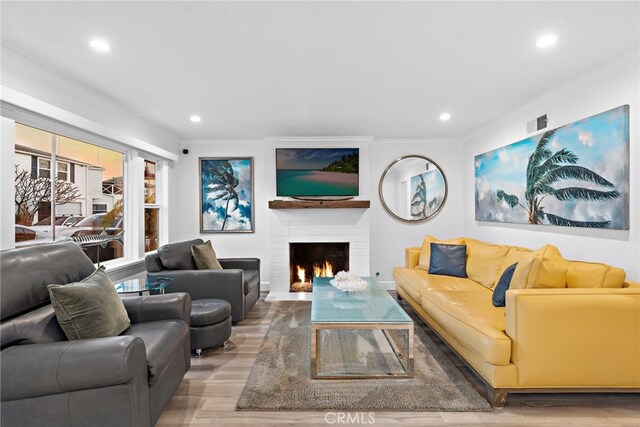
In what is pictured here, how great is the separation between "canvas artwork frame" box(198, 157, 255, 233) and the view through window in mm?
1371

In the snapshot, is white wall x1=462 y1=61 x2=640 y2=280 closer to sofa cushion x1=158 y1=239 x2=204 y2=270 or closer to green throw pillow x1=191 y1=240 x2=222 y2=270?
green throw pillow x1=191 y1=240 x2=222 y2=270

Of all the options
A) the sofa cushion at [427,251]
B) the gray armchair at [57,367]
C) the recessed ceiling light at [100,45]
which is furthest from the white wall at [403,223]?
the gray armchair at [57,367]

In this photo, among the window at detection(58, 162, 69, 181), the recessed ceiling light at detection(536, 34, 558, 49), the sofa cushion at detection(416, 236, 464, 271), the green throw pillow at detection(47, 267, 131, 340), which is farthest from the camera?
the sofa cushion at detection(416, 236, 464, 271)

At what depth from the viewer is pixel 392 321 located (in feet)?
8.18

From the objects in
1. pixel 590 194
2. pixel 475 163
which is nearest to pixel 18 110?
pixel 590 194

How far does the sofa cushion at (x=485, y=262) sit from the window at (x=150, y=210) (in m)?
4.18

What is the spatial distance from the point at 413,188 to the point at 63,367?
4688 mm

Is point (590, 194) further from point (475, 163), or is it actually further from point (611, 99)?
point (475, 163)

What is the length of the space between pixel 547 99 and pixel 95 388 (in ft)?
13.4

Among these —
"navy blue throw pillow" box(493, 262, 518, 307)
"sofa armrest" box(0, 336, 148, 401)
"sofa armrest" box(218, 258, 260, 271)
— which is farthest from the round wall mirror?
"sofa armrest" box(0, 336, 148, 401)

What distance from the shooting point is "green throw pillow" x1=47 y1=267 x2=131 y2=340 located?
174cm

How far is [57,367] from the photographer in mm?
1483

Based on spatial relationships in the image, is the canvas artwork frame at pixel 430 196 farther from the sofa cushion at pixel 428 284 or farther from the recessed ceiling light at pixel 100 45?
the recessed ceiling light at pixel 100 45

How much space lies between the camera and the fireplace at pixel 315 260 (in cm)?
510
